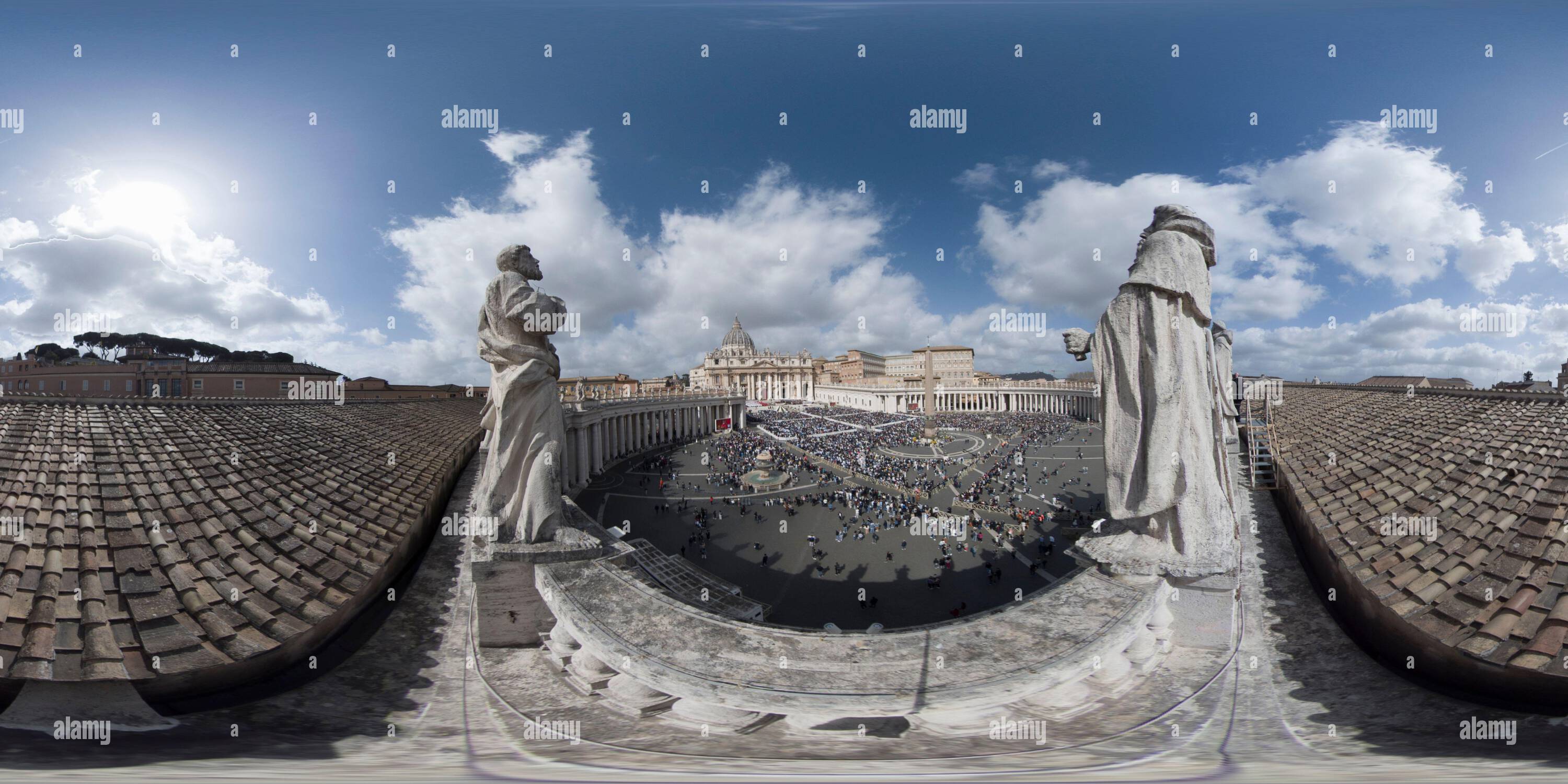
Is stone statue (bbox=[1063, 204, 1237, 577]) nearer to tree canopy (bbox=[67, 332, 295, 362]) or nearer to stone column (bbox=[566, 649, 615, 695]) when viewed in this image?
→ stone column (bbox=[566, 649, 615, 695])

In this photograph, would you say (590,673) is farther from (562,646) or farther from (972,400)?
(972,400)

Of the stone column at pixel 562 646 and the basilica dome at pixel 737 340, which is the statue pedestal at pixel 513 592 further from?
the basilica dome at pixel 737 340

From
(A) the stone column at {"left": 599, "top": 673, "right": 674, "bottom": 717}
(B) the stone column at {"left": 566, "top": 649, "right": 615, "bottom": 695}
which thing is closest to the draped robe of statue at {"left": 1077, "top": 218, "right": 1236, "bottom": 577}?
(A) the stone column at {"left": 599, "top": 673, "right": 674, "bottom": 717}

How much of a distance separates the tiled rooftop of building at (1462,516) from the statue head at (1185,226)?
3.28 m

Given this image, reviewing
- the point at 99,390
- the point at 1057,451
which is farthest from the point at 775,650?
the point at 1057,451

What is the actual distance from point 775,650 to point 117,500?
6.88 metres

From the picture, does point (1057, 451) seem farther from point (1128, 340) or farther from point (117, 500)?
point (117, 500)

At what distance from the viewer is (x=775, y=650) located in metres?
4.08

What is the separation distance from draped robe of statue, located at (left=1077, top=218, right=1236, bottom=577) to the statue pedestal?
206 inches

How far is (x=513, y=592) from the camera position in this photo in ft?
17.5

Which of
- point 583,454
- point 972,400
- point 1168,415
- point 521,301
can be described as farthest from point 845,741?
point 972,400

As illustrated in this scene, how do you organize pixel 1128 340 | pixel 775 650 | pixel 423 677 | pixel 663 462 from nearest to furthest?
pixel 775 650 < pixel 1128 340 < pixel 423 677 < pixel 663 462

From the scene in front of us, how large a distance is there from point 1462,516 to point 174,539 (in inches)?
513

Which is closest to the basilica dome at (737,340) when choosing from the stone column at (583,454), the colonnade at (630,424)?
the colonnade at (630,424)
